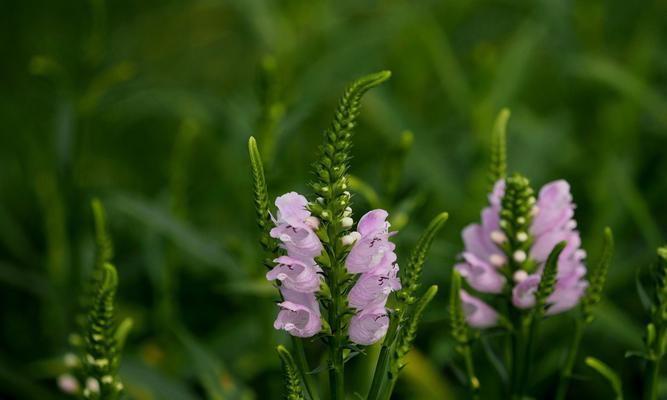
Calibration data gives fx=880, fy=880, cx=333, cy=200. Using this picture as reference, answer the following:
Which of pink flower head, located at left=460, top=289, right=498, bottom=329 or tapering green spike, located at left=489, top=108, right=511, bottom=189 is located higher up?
tapering green spike, located at left=489, top=108, right=511, bottom=189

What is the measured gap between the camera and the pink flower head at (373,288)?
126 centimetres

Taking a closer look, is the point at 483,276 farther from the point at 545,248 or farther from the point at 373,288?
the point at 373,288

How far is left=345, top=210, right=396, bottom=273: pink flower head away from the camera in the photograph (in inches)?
49.3

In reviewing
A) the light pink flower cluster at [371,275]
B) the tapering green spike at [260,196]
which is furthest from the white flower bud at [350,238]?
the tapering green spike at [260,196]

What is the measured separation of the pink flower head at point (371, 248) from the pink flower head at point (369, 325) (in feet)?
0.24

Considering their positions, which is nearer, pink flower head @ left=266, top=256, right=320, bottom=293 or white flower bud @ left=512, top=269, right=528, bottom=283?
pink flower head @ left=266, top=256, right=320, bottom=293

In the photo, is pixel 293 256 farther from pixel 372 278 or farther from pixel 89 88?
pixel 89 88

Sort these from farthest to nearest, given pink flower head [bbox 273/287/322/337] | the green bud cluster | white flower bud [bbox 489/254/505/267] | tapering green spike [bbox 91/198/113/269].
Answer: tapering green spike [bbox 91/198/113/269], white flower bud [bbox 489/254/505/267], the green bud cluster, pink flower head [bbox 273/287/322/337]

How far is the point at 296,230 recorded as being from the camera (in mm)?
1246

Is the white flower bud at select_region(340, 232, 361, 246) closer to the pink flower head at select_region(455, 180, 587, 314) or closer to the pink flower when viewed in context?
the pink flower

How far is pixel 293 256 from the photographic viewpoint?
1.28 metres

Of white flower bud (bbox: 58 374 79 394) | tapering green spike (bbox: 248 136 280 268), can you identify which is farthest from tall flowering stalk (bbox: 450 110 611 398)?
white flower bud (bbox: 58 374 79 394)

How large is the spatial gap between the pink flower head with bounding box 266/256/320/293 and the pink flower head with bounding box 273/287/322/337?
0.03 meters

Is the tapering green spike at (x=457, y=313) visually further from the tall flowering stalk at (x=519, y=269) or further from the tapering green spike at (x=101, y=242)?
the tapering green spike at (x=101, y=242)
